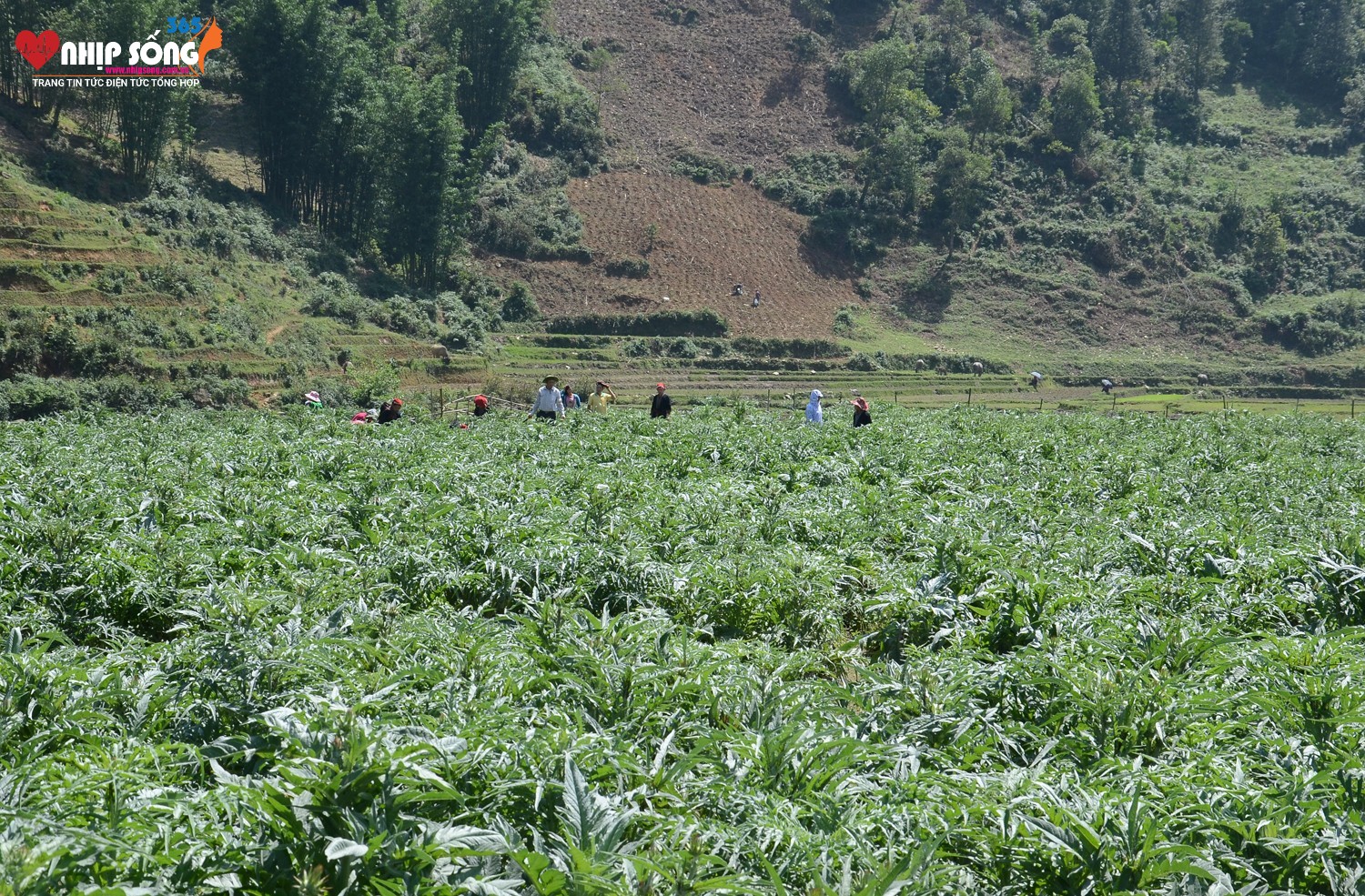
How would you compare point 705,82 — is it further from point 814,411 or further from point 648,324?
point 814,411

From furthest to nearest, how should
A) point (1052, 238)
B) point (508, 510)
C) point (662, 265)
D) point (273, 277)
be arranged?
point (1052, 238), point (662, 265), point (273, 277), point (508, 510)

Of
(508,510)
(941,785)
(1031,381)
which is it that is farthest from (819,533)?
(1031,381)

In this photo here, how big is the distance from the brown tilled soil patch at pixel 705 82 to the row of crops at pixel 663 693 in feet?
215

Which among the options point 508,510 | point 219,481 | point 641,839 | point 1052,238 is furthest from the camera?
point 1052,238

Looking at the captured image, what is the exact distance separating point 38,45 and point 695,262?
34564 mm

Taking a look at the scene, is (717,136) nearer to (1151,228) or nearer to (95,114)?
(1151,228)

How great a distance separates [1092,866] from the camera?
3.51 m

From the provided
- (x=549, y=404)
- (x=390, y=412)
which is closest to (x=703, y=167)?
(x=549, y=404)

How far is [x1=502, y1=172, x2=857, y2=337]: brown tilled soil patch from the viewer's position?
58.8 m

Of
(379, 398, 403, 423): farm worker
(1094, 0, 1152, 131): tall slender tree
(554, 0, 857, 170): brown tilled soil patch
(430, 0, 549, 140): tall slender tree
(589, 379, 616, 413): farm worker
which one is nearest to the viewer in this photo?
(379, 398, 403, 423): farm worker

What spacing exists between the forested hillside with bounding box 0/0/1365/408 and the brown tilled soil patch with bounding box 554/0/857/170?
12.2 inches

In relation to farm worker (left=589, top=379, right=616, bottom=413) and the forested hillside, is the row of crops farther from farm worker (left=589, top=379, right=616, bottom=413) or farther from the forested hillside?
the forested hillside

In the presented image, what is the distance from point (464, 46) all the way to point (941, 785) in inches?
2639

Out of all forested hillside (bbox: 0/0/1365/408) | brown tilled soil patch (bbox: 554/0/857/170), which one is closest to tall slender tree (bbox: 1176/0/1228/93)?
forested hillside (bbox: 0/0/1365/408)
